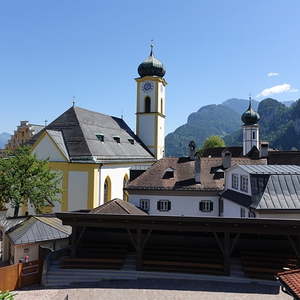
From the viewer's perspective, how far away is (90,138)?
31781 millimetres

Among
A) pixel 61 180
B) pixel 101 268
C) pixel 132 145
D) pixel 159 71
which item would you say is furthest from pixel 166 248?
pixel 159 71

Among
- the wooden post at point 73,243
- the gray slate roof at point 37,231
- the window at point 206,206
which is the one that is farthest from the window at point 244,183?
the gray slate roof at point 37,231

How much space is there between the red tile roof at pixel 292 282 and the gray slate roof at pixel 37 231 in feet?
44.6

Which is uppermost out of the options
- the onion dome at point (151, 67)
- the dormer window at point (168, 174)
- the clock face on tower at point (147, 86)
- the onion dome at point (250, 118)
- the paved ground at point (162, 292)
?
the onion dome at point (151, 67)

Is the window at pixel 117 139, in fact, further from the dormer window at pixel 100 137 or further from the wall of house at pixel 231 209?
the wall of house at pixel 231 209

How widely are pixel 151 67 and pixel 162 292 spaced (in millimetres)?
36604

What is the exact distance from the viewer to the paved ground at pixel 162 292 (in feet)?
48.5

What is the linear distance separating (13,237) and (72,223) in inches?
153

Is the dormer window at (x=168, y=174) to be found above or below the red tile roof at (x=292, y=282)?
above

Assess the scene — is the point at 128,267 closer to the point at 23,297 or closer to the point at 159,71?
the point at 23,297

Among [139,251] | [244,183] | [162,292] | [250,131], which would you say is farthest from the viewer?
[250,131]

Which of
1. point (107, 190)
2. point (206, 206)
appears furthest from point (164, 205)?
point (107, 190)

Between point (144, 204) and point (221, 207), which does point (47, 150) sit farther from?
point (221, 207)

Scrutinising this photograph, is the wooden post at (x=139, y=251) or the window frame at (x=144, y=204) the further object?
the window frame at (x=144, y=204)
